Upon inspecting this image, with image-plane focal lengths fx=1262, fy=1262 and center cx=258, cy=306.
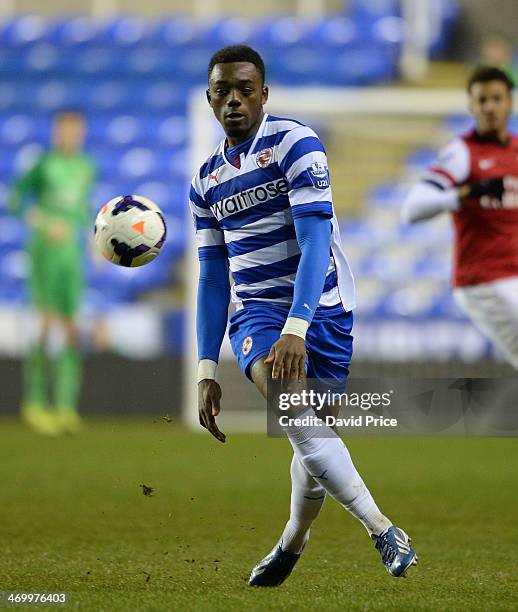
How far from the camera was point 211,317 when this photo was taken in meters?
3.95

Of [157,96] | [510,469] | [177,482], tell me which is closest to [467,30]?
[157,96]

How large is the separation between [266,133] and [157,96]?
446 inches

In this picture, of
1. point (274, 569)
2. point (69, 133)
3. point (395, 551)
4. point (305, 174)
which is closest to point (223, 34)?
point (69, 133)

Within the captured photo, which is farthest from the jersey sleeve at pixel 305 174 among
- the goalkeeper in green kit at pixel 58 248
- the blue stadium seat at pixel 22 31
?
the blue stadium seat at pixel 22 31

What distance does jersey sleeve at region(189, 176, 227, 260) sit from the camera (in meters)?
3.95

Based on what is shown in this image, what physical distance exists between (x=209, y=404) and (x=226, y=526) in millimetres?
1534

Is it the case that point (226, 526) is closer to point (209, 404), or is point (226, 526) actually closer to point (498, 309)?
point (209, 404)

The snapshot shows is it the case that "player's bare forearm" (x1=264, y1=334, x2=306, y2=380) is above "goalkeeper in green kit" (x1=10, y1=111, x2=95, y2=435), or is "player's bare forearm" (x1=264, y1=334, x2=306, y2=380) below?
above

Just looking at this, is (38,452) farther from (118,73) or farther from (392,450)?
(118,73)

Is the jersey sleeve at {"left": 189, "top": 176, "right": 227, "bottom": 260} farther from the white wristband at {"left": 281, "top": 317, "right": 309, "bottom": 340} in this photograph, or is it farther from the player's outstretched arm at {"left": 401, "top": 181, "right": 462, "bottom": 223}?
the player's outstretched arm at {"left": 401, "top": 181, "right": 462, "bottom": 223}

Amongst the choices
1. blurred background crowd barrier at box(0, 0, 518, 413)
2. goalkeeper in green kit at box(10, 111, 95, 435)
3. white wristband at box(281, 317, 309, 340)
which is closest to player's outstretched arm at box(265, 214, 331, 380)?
white wristband at box(281, 317, 309, 340)

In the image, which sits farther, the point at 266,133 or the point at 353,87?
the point at 353,87

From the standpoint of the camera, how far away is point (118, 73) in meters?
15.3

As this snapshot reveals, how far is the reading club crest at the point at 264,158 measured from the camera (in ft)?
12.2
